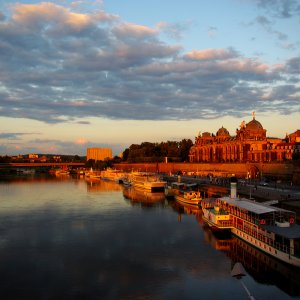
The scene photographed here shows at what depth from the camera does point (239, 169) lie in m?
99.4

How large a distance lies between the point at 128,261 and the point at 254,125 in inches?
3864

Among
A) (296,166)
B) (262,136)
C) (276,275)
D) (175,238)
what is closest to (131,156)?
(262,136)

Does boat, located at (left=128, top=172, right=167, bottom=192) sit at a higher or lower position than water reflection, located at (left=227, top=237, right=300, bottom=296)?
higher

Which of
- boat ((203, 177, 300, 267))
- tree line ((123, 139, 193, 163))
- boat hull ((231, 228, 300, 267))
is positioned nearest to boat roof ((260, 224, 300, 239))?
boat ((203, 177, 300, 267))

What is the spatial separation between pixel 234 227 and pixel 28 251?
17.6 meters

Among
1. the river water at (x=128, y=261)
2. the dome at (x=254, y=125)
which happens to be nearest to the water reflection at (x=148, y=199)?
the river water at (x=128, y=261)

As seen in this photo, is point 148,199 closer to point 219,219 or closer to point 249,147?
point 219,219

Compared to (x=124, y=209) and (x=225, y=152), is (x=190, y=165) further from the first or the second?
(x=124, y=209)

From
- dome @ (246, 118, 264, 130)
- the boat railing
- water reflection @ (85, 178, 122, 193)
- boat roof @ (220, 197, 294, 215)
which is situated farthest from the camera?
dome @ (246, 118, 264, 130)

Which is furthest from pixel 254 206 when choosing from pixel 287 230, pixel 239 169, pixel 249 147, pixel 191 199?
pixel 249 147

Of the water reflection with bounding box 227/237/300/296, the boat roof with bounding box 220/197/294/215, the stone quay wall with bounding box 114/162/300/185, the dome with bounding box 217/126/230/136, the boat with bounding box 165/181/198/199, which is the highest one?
the dome with bounding box 217/126/230/136

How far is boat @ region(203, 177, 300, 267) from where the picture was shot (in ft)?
88.1

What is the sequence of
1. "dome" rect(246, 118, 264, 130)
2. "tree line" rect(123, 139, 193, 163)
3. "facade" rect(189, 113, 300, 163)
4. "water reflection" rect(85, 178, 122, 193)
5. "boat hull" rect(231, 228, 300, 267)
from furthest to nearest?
"tree line" rect(123, 139, 193, 163), "dome" rect(246, 118, 264, 130), "facade" rect(189, 113, 300, 163), "water reflection" rect(85, 178, 122, 193), "boat hull" rect(231, 228, 300, 267)

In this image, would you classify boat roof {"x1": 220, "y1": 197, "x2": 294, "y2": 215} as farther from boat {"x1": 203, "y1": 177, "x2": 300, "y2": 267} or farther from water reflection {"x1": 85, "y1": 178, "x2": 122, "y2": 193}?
water reflection {"x1": 85, "y1": 178, "x2": 122, "y2": 193}
